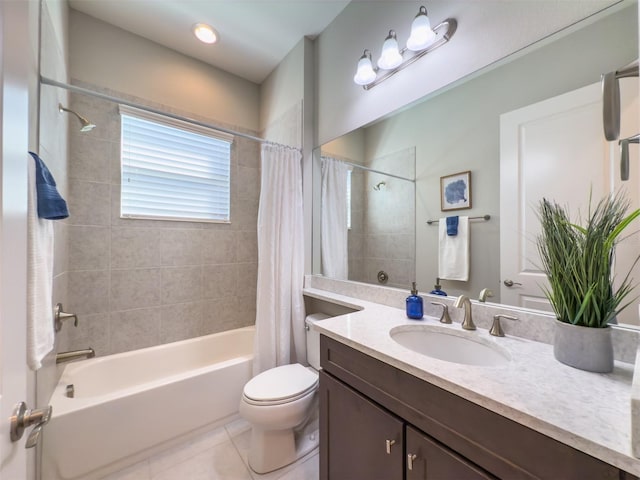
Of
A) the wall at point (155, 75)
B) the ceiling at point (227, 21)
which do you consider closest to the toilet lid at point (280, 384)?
the wall at point (155, 75)

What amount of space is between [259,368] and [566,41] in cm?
228

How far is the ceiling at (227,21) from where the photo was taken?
1724mm

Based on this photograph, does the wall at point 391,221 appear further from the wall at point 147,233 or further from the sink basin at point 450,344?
the wall at point 147,233

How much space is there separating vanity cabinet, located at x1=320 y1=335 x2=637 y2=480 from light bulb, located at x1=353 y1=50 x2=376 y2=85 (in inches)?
60.6

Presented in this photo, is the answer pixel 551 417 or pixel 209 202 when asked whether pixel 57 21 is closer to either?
pixel 209 202

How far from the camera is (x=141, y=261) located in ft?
6.55

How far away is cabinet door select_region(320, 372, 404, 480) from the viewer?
82 cm

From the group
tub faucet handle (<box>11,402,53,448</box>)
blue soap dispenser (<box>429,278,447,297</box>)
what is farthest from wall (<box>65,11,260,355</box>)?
blue soap dispenser (<box>429,278,447,297</box>)

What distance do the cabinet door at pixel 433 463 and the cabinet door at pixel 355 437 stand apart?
0.04 meters

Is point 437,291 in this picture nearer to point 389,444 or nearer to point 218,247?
point 389,444

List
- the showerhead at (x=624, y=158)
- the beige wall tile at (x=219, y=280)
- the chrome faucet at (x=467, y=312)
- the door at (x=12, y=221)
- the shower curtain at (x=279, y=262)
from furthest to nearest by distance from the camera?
the beige wall tile at (x=219, y=280) → the shower curtain at (x=279, y=262) → the chrome faucet at (x=467, y=312) → the showerhead at (x=624, y=158) → the door at (x=12, y=221)

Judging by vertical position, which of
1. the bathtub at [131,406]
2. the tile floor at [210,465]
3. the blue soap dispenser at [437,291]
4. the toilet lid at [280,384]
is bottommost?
the tile floor at [210,465]

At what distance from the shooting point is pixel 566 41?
911 mm

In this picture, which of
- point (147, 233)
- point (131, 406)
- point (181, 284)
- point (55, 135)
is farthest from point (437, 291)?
point (55, 135)
